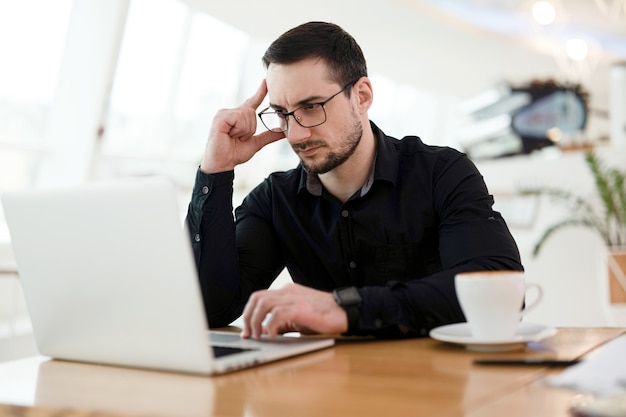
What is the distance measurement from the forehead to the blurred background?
3.15 meters

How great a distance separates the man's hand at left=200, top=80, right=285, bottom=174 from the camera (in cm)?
192

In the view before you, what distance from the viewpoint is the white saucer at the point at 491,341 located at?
47.3 inches

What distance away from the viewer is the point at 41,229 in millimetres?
1227

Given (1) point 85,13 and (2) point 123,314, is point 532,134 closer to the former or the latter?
(1) point 85,13

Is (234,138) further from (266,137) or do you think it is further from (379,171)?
(379,171)

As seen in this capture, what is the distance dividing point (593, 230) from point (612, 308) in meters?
0.83

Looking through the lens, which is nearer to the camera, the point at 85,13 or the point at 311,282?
the point at 311,282

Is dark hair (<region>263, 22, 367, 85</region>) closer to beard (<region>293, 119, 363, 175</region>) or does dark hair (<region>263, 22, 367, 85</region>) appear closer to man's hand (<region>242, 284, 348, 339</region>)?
beard (<region>293, 119, 363, 175</region>)

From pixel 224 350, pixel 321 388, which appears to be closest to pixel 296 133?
pixel 224 350

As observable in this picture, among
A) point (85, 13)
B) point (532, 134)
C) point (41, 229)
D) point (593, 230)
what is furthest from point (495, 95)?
point (41, 229)

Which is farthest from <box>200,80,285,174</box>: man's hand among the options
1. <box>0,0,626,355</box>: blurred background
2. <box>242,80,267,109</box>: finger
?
<box>0,0,626,355</box>: blurred background

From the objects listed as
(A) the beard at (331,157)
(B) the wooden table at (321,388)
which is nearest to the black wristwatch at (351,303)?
(B) the wooden table at (321,388)

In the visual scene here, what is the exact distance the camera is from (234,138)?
201 centimetres

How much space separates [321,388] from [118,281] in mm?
352
